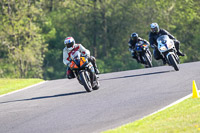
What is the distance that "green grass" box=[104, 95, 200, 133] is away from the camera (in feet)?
25.6

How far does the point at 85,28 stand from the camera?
6128 centimetres

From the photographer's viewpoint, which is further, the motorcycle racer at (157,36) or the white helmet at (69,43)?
the motorcycle racer at (157,36)

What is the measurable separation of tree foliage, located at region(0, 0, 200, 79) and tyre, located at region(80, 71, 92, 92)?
3542 centimetres

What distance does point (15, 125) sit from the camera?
10523 mm

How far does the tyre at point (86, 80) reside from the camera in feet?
46.9

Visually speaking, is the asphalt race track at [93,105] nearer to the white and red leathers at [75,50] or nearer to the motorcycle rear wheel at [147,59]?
the white and red leathers at [75,50]

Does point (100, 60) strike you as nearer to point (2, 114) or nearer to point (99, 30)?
point (99, 30)

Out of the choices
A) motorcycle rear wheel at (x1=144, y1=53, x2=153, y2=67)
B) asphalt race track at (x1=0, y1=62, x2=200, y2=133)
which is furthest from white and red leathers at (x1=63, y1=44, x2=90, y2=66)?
motorcycle rear wheel at (x1=144, y1=53, x2=153, y2=67)

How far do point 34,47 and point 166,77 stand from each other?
36.2 m

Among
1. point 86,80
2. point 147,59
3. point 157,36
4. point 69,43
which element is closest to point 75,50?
point 69,43

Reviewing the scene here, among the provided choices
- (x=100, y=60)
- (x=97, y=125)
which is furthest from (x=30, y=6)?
(x=97, y=125)

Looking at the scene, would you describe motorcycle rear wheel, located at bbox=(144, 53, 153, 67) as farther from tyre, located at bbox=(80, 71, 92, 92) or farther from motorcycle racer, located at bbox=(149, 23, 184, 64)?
tyre, located at bbox=(80, 71, 92, 92)

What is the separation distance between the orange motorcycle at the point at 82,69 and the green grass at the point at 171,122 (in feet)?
16.0

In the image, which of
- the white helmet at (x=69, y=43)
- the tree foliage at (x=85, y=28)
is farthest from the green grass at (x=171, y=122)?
the tree foliage at (x=85, y=28)
